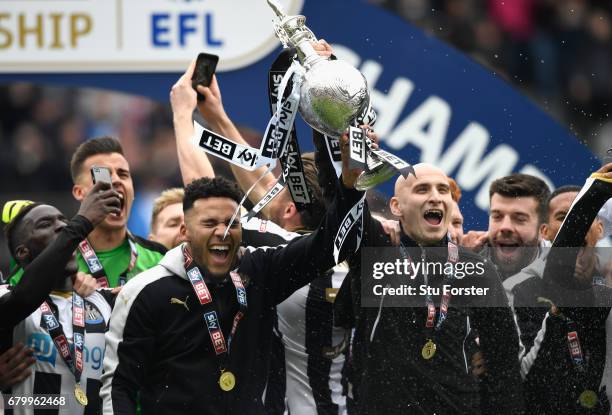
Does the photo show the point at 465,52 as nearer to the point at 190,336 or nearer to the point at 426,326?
the point at 426,326

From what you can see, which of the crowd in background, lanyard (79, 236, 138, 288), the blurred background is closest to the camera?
lanyard (79, 236, 138, 288)

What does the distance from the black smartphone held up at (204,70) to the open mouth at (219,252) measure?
988 millimetres

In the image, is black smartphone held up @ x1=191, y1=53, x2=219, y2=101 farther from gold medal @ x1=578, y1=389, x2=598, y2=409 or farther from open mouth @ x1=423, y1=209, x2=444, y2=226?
gold medal @ x1=578, y1=389, x2=598, y2=409

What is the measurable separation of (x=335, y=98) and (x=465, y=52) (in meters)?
4.56

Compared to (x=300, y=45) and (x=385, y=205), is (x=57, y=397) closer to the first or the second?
(x=300, y=45)

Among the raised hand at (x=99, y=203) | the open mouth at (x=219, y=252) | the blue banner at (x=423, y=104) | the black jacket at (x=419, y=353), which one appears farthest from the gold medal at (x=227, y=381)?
the blue banner at (x=423, y=104)

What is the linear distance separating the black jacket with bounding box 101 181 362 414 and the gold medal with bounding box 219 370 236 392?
0.02 meters

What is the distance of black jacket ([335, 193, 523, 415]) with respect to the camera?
16.3ft

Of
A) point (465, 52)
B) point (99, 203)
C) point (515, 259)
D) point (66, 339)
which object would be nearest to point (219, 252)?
point (99, 203)

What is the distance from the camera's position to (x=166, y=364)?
4.70 meters

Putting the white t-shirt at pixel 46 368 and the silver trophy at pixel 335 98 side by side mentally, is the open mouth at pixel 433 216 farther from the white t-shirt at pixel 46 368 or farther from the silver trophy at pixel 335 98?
the white t-shirt at pixel 46 368

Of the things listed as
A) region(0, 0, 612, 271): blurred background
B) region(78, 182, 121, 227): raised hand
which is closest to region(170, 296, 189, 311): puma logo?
region(78, 182, 121, 227): raised hand

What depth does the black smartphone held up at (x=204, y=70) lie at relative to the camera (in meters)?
5.47

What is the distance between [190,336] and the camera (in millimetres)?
4727
